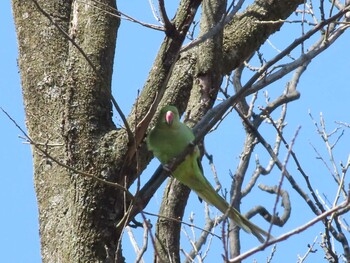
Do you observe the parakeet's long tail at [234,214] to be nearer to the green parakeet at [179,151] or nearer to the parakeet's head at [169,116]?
the green parakeet at [179,151]

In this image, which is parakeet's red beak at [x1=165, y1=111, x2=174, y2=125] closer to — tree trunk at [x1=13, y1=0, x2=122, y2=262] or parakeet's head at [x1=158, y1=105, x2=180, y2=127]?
parakeet's head at [x1=158, y1=105, x2=180, y2=127]

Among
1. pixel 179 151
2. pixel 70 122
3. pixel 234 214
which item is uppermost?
pixel 70 122

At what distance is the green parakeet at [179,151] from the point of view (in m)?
4.03

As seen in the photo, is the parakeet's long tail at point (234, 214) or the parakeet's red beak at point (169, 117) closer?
the parakeet's long tail at point (234, 214)

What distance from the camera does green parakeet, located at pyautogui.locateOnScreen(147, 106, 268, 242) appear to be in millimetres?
4027

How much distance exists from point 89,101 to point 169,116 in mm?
457

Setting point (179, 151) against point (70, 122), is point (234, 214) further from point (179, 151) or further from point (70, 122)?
point (70, 122)

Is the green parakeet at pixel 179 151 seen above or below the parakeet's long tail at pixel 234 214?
above

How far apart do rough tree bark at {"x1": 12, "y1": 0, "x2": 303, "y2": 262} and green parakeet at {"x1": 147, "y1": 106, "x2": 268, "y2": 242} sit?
9cm

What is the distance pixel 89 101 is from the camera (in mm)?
3967

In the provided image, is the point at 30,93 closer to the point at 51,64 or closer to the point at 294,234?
the point at 51,64

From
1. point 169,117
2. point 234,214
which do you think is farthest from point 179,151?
point 234,214

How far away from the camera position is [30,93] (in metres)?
4.16

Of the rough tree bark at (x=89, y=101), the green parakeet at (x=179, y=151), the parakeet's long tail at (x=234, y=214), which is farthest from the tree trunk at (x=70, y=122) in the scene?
the parakeet's long tail at (x=234, y=214)
